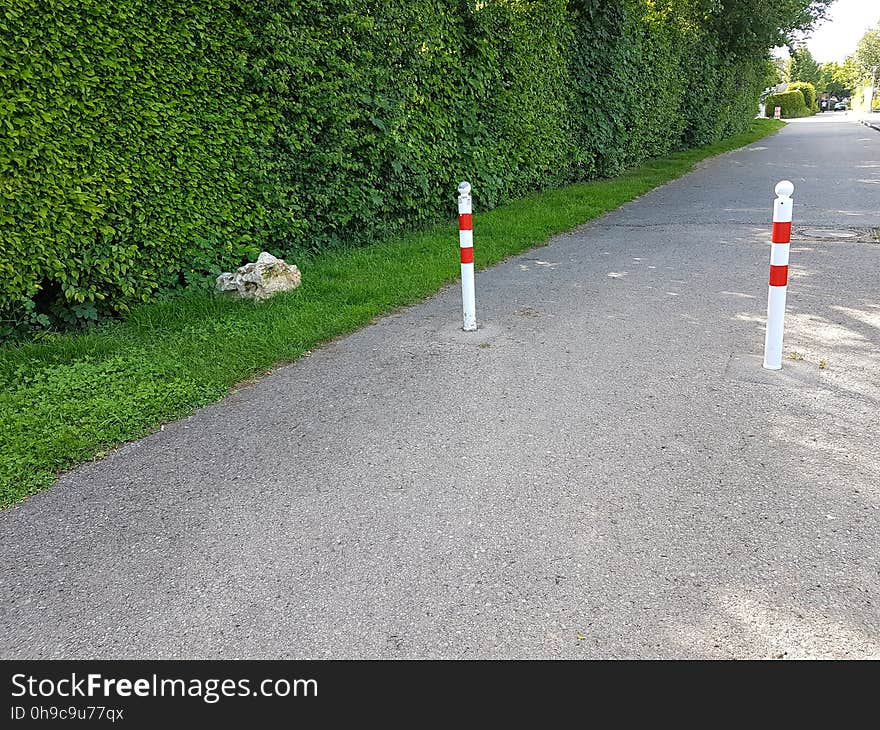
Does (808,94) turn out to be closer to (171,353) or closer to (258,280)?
(258,280)

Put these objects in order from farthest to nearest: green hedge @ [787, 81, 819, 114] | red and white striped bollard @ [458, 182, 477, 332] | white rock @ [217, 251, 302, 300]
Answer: green hedge @ [787, 81, 819, 114], white rock @ [217, 251, 302, 300], red and white striped bollard @ [458, 182, 477, 332]

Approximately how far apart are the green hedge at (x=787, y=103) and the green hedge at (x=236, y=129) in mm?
69666

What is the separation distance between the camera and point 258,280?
746 centimetres

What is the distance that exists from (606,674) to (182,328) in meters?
5.11

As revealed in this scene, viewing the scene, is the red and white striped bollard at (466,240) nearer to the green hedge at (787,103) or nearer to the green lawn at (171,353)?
the green lawn at (171,353)

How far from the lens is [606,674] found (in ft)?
8.46

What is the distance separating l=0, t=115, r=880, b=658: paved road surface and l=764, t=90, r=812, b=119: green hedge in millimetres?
77513

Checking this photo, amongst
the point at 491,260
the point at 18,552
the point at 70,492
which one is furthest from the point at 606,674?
the point at 491,260

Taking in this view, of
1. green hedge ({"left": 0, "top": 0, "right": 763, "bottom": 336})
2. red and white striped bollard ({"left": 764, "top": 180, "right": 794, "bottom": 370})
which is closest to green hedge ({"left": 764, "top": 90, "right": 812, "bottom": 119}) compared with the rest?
green hedge ({"left": 0, "top": 0, "right": 763, "bottom": 336})

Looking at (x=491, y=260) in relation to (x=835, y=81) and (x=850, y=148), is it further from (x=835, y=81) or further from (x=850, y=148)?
(x=835, y=81)

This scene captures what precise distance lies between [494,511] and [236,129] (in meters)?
5.66

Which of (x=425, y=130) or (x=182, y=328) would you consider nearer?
(x=182, y=328)

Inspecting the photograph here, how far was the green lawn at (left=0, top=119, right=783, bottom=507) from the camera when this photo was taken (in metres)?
4.46

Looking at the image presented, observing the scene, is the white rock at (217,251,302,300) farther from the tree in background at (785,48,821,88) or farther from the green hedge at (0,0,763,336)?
the tree in background at (785,48,821,88)
